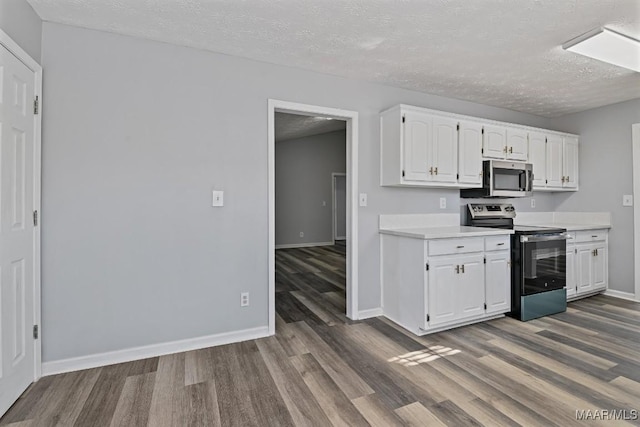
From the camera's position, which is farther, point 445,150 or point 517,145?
point 517,145

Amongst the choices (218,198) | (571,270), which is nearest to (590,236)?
(571,270)

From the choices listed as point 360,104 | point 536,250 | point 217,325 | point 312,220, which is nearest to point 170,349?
point 217,325

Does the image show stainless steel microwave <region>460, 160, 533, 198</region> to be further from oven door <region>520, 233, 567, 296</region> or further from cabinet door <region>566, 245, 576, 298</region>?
cabinet door <region>566, 245, 576, 298</region>

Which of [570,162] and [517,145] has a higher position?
[517,145]

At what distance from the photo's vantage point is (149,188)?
2.41m

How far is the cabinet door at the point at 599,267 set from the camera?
384 centimetres

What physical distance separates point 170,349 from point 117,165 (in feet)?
4.84

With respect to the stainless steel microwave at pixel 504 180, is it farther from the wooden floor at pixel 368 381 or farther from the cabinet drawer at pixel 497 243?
the wooden floor at pixel 368 381

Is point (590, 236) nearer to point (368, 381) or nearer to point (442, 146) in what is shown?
point (442, 146)

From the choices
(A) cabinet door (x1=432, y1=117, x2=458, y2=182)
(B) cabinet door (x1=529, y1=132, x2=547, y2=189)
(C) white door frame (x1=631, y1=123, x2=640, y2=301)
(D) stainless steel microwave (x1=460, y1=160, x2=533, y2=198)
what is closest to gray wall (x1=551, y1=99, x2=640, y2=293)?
(C) white door frame (x1=631, y1=123, x2=640, y2=301)

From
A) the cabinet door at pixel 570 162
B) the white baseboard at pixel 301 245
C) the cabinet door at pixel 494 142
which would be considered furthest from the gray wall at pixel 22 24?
the white baseboard at pixel 301 245

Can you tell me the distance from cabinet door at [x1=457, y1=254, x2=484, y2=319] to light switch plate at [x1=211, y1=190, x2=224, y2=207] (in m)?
2.20

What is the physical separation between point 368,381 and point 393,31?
2.45 meters

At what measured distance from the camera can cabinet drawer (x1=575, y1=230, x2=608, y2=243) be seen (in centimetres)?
370
